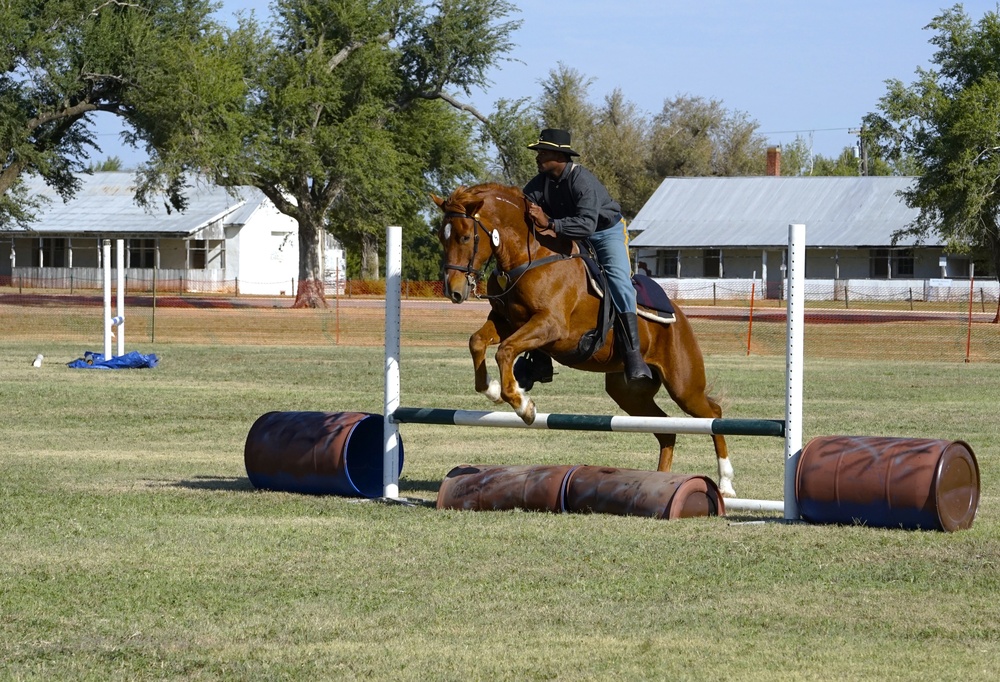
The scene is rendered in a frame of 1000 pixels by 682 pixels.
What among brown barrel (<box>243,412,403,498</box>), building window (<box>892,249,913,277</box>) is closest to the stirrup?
brown barrel (<box>243,412,403,498</box>)

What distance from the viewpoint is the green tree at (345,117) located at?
46.3 m

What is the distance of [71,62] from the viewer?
4400 cm

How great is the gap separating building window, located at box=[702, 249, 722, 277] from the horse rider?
5894 cm

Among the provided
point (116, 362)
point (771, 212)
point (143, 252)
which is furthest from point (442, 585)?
point (143, 252)

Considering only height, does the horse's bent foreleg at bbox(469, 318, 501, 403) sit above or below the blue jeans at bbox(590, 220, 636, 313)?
below

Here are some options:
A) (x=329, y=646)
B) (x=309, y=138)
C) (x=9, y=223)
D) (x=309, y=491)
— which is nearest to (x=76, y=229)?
(x=9, y=223)

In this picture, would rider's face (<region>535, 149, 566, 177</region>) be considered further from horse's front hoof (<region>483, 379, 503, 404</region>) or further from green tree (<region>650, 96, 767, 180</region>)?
green tree (<region>650, 96, 767, 180</region>)

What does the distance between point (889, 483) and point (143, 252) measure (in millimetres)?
65798

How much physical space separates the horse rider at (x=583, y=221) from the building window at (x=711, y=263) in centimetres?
5894

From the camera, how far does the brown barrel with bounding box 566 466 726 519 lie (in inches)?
360

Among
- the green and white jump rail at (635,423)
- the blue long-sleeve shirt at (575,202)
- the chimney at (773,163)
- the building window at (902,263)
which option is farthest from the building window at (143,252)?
the green and white jump rail at (635,423)

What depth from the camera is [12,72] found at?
145 ft

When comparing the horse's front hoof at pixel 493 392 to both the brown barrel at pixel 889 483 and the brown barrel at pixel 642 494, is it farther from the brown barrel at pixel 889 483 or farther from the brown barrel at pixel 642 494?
the brown barrel at pixel 889 483

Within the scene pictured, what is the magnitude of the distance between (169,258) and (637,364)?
209 feet
